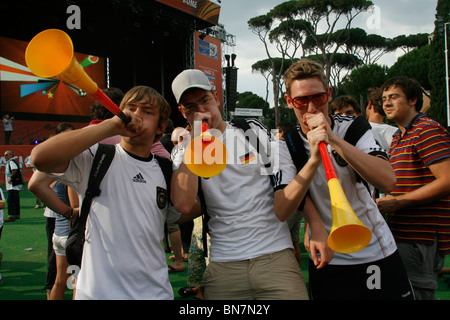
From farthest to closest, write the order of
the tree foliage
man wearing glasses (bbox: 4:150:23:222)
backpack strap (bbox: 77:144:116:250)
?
1. the tree foliage
2. man wearing glasses (bbox: 4:150:23:222)
3. backpack strap (bbox: 77:144:116:250)

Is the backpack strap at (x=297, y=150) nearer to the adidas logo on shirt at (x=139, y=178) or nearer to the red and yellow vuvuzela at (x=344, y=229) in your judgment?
the red and yellow vuvuzela at (x=344, y=229)

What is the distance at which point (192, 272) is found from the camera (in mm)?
3637

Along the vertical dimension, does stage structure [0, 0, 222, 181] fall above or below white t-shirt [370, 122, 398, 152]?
above

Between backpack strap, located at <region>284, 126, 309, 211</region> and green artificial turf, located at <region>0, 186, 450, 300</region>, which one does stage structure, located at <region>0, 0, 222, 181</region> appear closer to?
green artificial turf, located at <region>0, 186, 450, 300</region>

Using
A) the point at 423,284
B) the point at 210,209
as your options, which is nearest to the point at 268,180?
the point at 210,209

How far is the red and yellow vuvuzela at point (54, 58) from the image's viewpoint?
1.52 meters

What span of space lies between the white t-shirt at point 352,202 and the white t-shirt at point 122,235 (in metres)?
0.71

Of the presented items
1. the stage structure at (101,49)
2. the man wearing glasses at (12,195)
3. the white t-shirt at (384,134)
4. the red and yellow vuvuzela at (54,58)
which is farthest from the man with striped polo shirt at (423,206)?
the stage structure at (101,49)

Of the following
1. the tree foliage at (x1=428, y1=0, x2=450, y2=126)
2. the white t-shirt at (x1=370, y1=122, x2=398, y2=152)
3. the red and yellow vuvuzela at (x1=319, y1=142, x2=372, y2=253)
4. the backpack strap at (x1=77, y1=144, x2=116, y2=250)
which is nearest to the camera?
the red and yellow vuvuzela at (x1=319, y1=142, x2=372, y2=253)

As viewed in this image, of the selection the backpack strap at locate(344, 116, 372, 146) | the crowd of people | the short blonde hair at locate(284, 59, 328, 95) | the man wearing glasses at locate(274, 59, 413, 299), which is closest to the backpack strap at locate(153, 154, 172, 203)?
the crowd of people

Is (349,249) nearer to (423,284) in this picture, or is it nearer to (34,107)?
(423,284)

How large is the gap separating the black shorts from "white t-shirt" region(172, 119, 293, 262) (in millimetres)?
322

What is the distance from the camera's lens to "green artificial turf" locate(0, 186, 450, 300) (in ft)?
13.0
